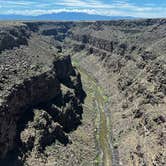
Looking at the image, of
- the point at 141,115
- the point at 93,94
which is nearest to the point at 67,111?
the point at 141,115

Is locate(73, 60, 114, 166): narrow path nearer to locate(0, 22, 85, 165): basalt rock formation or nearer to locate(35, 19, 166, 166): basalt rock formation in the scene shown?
locate(35, 19, 166, 166): basalt rock formation

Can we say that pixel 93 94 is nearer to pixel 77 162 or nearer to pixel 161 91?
pixel 161 91

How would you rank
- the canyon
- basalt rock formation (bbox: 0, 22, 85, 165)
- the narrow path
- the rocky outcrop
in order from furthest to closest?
the narrow path, the rocky outcrop, the canyon, basalt rock formation (bbox: 0, 22, 85, 165)

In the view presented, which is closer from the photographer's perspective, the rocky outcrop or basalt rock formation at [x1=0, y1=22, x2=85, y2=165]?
basalt rock formation at [x1=0, y1=22, x2=85, y2=165]

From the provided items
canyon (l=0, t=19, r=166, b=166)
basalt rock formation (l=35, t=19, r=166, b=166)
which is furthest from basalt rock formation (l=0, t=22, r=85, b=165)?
basalt rock formation (l=35, t=19, r=166, b=166)

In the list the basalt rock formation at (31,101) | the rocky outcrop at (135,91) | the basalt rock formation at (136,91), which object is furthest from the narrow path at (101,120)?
the basalt rock formation at (31,101)

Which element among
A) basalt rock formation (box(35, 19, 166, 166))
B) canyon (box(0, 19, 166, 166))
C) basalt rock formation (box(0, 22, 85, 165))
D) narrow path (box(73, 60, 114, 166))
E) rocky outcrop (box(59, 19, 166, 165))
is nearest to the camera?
basalt rock formation (box(0, 22, 85, 165))

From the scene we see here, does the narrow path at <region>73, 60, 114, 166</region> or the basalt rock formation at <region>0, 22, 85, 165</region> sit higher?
the basalt rock formation at <region>0, 22, 85, 165</region>

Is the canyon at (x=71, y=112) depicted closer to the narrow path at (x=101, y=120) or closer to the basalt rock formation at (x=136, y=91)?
the narrow path at (x=101, y=120)
